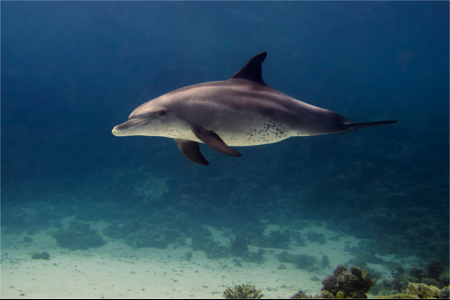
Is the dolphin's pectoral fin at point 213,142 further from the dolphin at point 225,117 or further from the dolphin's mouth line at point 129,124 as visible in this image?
the dolphin's mouth line at point 129,124

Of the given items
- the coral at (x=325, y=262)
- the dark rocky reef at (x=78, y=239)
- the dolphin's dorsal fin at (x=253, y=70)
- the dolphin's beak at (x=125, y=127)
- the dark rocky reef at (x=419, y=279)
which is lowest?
the dark rocky reef at (x=419, y=279)

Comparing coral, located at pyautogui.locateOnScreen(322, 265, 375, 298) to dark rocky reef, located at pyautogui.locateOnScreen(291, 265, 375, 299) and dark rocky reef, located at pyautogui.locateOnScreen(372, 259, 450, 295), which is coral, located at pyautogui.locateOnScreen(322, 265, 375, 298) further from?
dark rocky reef, located at pyautogui.locateOnScreen(372, 259, 450, 295)

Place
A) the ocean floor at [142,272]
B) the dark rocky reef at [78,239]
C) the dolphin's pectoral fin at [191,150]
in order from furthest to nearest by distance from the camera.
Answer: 1. the dark rocky reef at [78,239]
2. the ocean floor at [142,272]
3. the dolphin's pectoral fin at [191,150]

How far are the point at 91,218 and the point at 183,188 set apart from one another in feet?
31.3

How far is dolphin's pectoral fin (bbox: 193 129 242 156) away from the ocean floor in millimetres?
8120

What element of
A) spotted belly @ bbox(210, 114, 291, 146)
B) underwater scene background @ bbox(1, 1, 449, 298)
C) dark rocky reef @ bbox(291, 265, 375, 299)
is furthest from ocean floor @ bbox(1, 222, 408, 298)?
spotted belly @ bbox(210, 114, 291, 146)

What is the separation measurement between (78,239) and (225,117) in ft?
61.1

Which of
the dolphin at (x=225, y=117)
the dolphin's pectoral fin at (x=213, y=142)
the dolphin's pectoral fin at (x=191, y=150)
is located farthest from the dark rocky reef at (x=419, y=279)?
the dolphin's pectoral fin at (x=213, y=142)

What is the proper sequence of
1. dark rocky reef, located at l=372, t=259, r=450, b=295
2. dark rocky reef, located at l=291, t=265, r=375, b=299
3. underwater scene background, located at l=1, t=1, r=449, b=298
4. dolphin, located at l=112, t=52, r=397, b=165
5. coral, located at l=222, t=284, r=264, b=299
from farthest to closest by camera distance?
underwater scene background, located at l=1, t=1, r=449, b=298 → dark rocky reef, located at l=372, t=259, r=450, b=295 → coral, located at l=222, t=284, r=264, b=299 → dark rocky reef, located at l=291, t=265, r=375, b=299 → dolphin, located at l=112, t=52, r=397, b=165

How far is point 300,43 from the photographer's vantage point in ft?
188

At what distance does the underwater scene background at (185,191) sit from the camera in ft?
36.9

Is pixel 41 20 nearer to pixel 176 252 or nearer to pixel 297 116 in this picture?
pixel 176 252

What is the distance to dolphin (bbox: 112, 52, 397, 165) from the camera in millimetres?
2441

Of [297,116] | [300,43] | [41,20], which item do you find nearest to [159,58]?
[41,20]
